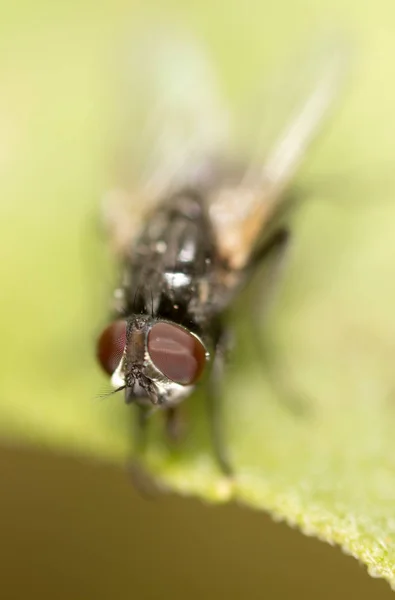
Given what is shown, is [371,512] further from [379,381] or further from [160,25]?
[160,25]

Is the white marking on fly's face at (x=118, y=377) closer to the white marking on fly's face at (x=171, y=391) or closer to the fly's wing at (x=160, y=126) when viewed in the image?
the white marking on fly's face at (x=171, y=391)

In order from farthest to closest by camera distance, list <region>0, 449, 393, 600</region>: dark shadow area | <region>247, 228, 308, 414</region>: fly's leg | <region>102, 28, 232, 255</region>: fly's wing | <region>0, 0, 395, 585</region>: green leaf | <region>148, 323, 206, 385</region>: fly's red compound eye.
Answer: <region>102, 28, 232, 255</region>: fly's wing < <region>247, 228, 308, 414</region>: fly's leg < <region>0, 449, 393, 600</region>: dark shadow area < <region>0, 0, 395, 585</region>: green leaf < <region>148, 323, 206, 385</region>: fly's red compound eye

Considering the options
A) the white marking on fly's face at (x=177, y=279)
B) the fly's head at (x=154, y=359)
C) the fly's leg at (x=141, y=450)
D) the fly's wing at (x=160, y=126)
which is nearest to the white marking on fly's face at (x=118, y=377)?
the fly's head at (x=154, y=359)

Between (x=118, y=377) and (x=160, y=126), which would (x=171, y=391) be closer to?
(x=118, y=377)

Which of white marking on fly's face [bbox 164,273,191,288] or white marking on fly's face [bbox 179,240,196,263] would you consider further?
white marking on fly's face [bbox 179,240,196,263]

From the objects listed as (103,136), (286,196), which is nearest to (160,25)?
(103,136)

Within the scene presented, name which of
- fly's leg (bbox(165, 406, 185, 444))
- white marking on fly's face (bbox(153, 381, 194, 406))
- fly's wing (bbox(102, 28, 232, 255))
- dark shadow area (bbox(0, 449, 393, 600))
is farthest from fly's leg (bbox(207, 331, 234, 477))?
fly's wing (bbox(102, 28, 232, 255))

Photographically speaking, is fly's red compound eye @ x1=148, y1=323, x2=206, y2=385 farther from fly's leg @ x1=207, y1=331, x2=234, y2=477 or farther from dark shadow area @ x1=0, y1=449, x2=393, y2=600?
dark shadow area @ x1=0, y1=449, x2=393, y2=600

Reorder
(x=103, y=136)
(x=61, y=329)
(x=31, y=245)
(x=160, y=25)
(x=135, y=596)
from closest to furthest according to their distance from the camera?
(x=135, y=596)
(x=61, y=329)
(x=31, y=245)
(x=103, y=136)
(x=160, y=25)
